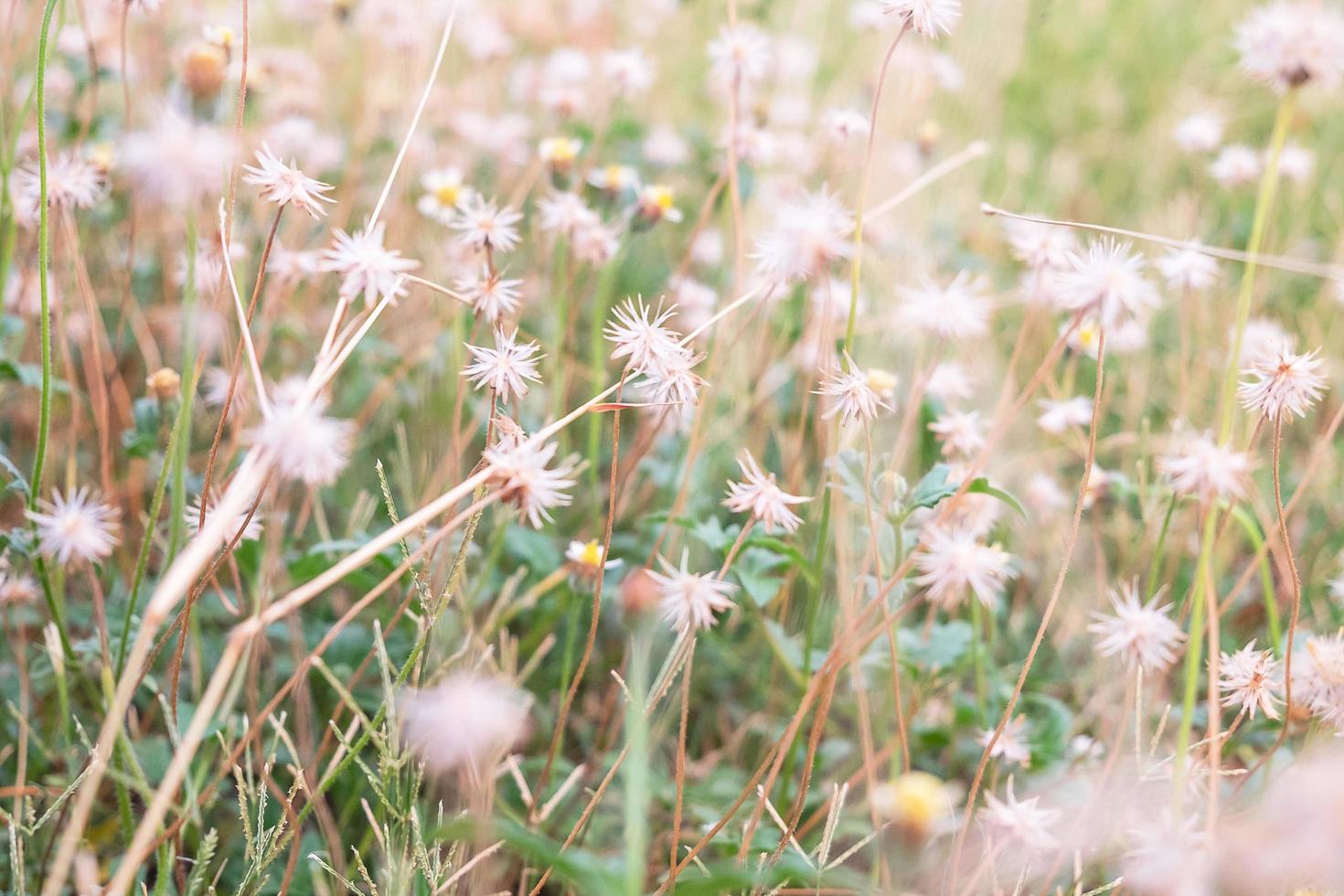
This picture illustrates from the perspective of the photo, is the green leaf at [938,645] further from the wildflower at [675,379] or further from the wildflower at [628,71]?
the wildflower at [628,71]

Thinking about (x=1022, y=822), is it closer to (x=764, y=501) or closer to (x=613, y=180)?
(x=764, y=501)

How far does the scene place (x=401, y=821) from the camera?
655 mm

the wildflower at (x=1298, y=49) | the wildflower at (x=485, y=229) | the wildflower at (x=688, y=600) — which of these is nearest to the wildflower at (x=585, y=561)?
the wildflower at (x=688, y=600)

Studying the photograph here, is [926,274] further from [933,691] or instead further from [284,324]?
[284,324]


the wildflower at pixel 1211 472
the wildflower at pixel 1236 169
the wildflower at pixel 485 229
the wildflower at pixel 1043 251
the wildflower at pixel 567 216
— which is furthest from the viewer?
the wildflower at pixel 1236 169

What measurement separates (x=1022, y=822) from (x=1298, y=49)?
560mm

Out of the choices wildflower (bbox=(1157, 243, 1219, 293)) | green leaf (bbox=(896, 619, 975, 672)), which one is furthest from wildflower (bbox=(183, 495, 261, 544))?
wildflower (bbox=(1157, 243, 1219, 293))

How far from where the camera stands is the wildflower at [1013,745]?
2.83 feet

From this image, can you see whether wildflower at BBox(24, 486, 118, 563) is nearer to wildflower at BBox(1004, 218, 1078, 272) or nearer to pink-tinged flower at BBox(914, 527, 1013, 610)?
pink-tinged flower at BBox(914, 527, 1013, 610)

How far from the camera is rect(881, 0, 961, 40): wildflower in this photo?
76 centimetres

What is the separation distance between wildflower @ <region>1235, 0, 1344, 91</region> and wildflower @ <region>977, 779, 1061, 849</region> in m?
0.52

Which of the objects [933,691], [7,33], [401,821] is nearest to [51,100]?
[7,33]

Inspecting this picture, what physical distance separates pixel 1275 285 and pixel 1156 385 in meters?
0.38

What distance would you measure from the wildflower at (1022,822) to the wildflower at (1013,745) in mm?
70
